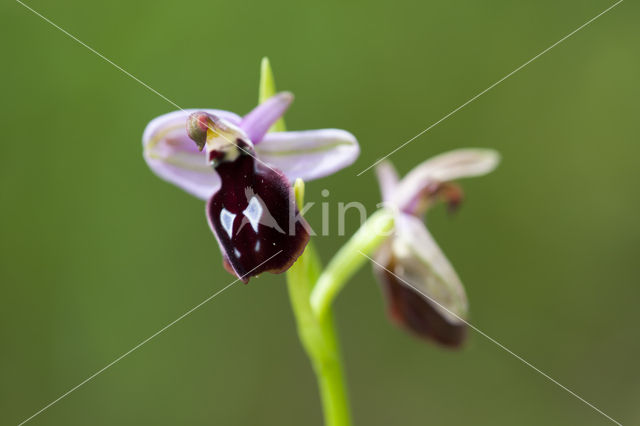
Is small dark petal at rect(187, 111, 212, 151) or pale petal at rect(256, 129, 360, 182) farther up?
small dark petal at rect(187, 111, 212, 151)

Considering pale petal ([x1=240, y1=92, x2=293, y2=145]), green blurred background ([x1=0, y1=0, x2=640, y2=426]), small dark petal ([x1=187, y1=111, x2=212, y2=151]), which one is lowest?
green blurred background ([x1=0, y1=0, x2=640, y2=426])

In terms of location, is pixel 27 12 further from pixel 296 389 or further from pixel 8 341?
pixel 296 389

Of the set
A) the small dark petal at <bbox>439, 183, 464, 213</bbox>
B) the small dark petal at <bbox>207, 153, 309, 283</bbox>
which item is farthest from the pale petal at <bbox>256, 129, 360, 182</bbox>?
the small dark petal at <bbox>439, 183, 464, 213</bbox>

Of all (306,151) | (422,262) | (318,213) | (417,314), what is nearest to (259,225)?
(306,151)

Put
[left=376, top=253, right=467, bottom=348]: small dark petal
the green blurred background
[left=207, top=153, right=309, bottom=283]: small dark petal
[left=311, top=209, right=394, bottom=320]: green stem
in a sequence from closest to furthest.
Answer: [left=207, top=153, right=309, bottom=283]: small dark petal, [left=311, top=209, right=394, bottom=320]: green stem, [left=376, top=253, right=467, bottom=348]: small dark petal, the green blurred background

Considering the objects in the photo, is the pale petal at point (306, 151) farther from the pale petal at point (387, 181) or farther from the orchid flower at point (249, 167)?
the pale petal at point (387, 181)

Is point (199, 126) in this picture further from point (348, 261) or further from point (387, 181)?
point (387, 181)

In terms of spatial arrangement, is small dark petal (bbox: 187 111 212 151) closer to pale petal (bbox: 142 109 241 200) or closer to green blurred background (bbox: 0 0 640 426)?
pale petal (bbox: 142 109 241 200)
